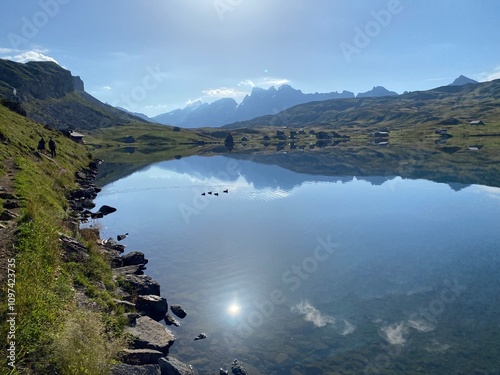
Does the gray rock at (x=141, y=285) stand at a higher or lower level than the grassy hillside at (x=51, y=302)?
lower

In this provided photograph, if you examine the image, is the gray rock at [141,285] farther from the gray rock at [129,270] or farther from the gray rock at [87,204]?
the gray rock at [87,204]

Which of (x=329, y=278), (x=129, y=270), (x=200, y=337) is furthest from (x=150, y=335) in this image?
(x=329, y=278)

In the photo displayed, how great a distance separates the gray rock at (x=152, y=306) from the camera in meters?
26.0

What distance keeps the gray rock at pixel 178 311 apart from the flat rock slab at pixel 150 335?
283 cm

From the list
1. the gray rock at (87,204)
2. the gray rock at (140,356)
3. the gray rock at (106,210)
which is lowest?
the gray rock at (140,356)

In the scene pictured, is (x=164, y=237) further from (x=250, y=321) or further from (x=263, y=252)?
(x=250, y=321)

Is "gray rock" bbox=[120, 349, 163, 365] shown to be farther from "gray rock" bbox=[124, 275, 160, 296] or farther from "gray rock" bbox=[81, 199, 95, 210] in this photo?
"gray rock" bbox=[81, 199, 95, 210]

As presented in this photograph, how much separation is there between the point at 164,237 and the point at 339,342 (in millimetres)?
28241

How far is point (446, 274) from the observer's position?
33.3m

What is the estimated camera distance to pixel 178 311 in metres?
27.2

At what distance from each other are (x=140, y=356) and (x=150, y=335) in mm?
2906

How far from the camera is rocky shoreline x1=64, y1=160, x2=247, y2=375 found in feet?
60.5

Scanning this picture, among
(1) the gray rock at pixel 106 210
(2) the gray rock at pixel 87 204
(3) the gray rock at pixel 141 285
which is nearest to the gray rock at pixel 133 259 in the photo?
(3) the gray rock at pixel 141 285

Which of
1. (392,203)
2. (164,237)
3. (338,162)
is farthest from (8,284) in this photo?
(338,162)
